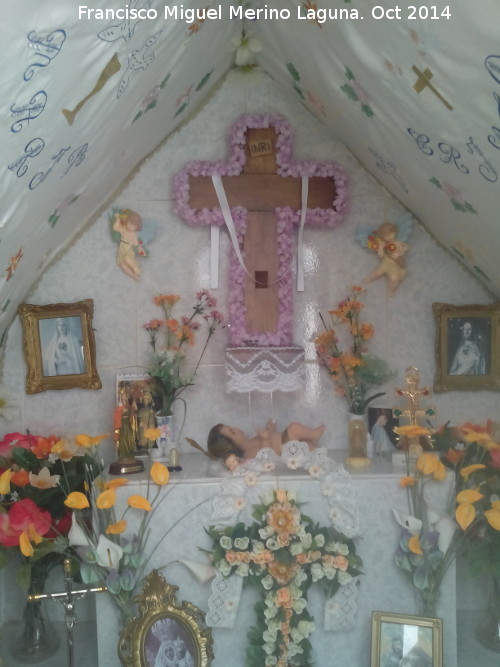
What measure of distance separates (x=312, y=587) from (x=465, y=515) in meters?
0.59

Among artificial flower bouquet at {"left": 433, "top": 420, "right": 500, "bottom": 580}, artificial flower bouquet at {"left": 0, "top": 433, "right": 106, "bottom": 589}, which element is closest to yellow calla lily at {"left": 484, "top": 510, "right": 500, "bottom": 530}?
artificial flower bouquet at {"left": 433, "top": 420, "right": 500, "bottom": 580}

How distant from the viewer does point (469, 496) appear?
2.27 metres

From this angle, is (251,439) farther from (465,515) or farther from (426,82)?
(426,82)

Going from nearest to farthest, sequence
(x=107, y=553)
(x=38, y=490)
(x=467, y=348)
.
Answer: (x=107, y=553), (x=38, y=490), (x=467, y=348)

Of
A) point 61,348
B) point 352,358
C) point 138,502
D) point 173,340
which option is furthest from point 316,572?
point 61,348

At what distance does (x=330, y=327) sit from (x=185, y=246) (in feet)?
2.37

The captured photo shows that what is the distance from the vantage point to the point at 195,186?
116 inches

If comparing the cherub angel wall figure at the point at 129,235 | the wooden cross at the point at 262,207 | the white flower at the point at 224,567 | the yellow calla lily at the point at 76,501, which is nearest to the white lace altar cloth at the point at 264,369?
the wooden cross at the point at 262,207

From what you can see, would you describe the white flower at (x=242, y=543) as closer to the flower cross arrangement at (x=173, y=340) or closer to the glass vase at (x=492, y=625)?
the flower cross arrangement at (x=173, y=340)

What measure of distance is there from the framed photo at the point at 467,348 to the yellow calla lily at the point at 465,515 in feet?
2.70

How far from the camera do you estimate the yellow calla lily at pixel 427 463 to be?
2.37 meters

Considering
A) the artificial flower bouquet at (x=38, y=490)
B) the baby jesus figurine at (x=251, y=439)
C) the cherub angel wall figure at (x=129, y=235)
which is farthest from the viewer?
the cherub angel wall figure at (x=129, y=235)

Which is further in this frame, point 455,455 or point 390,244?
Result: point 390,244

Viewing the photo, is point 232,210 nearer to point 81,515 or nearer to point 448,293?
point 448,293
